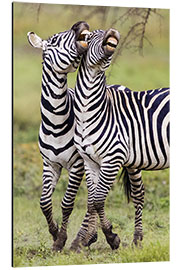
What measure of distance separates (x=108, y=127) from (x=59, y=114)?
454 millimetres

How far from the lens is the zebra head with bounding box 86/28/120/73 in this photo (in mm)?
5246

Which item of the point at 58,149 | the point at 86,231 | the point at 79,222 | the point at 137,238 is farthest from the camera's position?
the point at 79,222

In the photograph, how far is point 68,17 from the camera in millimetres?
6168

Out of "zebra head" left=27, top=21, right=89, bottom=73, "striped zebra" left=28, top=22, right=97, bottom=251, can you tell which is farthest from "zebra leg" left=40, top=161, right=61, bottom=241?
"zebra head" left=27, top=21, right=89, bottom=73

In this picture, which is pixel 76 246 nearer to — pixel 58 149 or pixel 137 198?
pixel 137 198

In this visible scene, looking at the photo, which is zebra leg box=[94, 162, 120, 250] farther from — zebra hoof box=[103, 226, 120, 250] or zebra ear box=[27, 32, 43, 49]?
zebra ear box=[27, 32, 43, 49]

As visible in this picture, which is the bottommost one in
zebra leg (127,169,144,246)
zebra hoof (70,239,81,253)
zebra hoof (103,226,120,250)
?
zebra hoof (70,239,81,253)

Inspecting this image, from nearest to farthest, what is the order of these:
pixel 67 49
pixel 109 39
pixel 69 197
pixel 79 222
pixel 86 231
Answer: pixel 109 39 → pixel 67 49 → pixel 69 197 → pixel 86 231 → pixel 79 222

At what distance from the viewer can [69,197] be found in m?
5.75

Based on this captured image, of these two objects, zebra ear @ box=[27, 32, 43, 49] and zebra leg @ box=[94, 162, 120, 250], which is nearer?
zebra leg @ box=[94, 162, 120, 250]

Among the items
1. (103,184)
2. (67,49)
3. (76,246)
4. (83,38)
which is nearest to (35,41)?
(67,49)

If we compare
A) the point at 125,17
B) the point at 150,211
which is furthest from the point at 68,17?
the point at 150,211

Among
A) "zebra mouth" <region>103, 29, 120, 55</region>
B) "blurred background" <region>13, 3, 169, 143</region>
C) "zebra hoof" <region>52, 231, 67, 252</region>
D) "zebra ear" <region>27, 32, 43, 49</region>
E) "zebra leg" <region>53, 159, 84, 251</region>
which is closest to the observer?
"zebra mouth" <region>103, 29, 120, 55</region>
